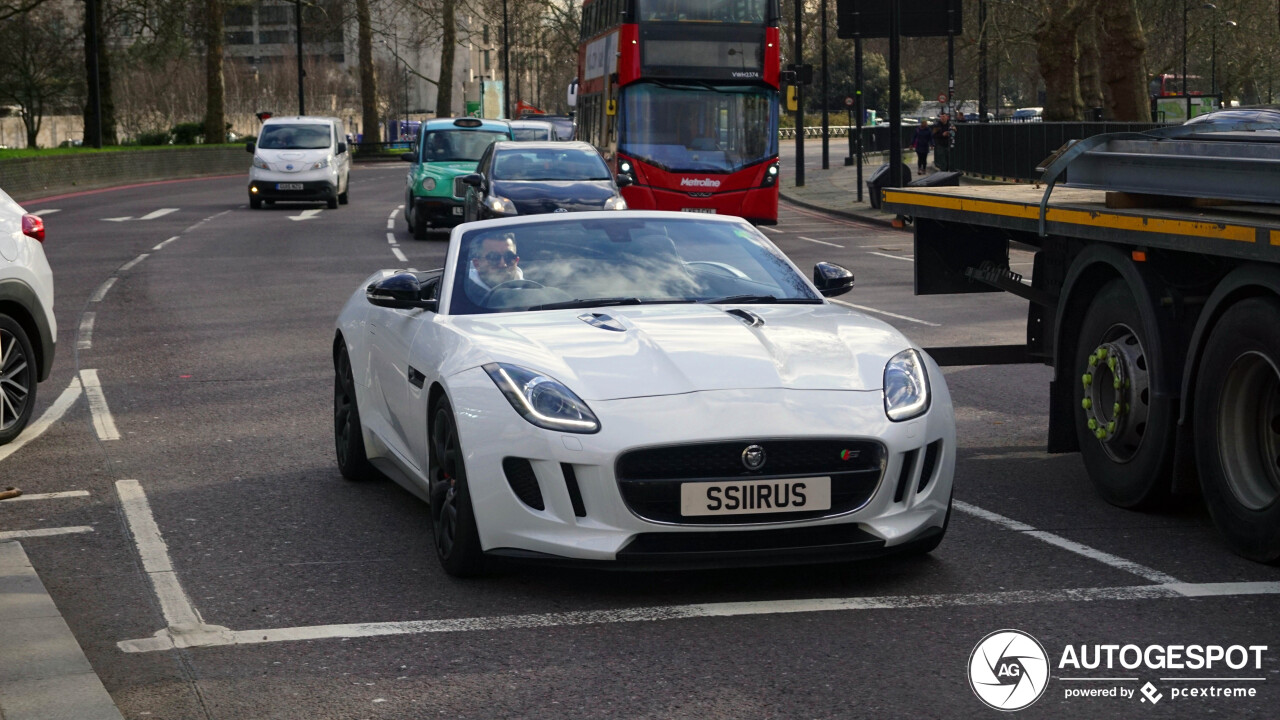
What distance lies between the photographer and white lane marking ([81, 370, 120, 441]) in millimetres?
9648

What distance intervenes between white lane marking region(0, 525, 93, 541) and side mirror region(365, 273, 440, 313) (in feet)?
5.17

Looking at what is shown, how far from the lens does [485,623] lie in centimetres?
546

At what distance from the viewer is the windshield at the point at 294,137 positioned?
35.2 metres

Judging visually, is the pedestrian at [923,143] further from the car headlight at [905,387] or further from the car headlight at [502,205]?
the car headlight at [905,387]

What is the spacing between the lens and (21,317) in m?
9.38

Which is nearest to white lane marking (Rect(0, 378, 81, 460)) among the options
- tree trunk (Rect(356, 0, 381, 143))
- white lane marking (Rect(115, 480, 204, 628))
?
white lane marking (Rect(115, 480, 204, 628))

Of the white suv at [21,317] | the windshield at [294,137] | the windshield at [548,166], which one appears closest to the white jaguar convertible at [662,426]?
the white suv at [21,317]

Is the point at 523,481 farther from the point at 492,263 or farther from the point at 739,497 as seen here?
the point at 492,263

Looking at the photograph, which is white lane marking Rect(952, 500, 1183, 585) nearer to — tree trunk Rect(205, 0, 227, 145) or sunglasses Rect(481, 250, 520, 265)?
sunglasses Rect(481, 250, 520, 265)

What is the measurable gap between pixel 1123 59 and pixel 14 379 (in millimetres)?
32842

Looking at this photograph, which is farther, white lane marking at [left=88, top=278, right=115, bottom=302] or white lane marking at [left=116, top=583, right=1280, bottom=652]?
white lane marking at [left=88, top=278, right=115, bottom=302]

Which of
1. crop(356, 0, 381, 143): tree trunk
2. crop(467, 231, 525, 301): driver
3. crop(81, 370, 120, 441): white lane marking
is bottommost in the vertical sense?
crop(81, 370, 120, 441): white lane marking

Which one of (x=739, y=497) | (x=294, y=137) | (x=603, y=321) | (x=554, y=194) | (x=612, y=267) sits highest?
(x=294, y=137)

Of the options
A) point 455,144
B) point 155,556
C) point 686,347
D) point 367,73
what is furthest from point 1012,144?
point 367,73
